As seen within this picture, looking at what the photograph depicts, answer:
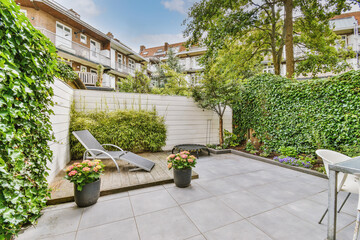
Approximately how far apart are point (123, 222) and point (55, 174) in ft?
6.66

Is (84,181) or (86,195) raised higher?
(84,181)

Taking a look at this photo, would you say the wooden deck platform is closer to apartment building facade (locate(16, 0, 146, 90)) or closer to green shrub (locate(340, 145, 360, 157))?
green shrub (locate(340, 145, 360, 157))

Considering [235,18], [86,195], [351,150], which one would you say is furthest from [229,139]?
[86,195]

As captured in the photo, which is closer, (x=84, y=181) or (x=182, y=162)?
(x=84, y=181)

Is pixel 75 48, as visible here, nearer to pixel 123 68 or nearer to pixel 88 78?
pixel 88 78

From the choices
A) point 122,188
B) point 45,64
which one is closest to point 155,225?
point 122,188

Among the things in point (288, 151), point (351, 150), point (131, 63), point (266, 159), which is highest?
point (131, 63)

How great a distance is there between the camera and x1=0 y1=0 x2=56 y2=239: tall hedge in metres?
1.21

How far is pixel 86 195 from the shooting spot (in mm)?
2260

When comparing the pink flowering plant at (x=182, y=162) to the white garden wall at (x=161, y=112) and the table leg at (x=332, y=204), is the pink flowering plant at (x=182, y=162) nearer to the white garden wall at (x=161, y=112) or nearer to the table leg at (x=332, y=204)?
the table leg at (x=332, y=204)

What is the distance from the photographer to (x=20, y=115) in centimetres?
137

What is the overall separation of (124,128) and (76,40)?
11120mm

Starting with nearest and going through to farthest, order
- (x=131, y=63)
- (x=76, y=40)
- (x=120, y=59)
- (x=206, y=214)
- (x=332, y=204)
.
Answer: (x=332, y=204) → (x=206, y=214) → (x=76, y=40) → (x=120, y=59) → (x=131, y=63)

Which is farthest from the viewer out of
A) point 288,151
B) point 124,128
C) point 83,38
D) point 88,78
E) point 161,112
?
point 83,38
